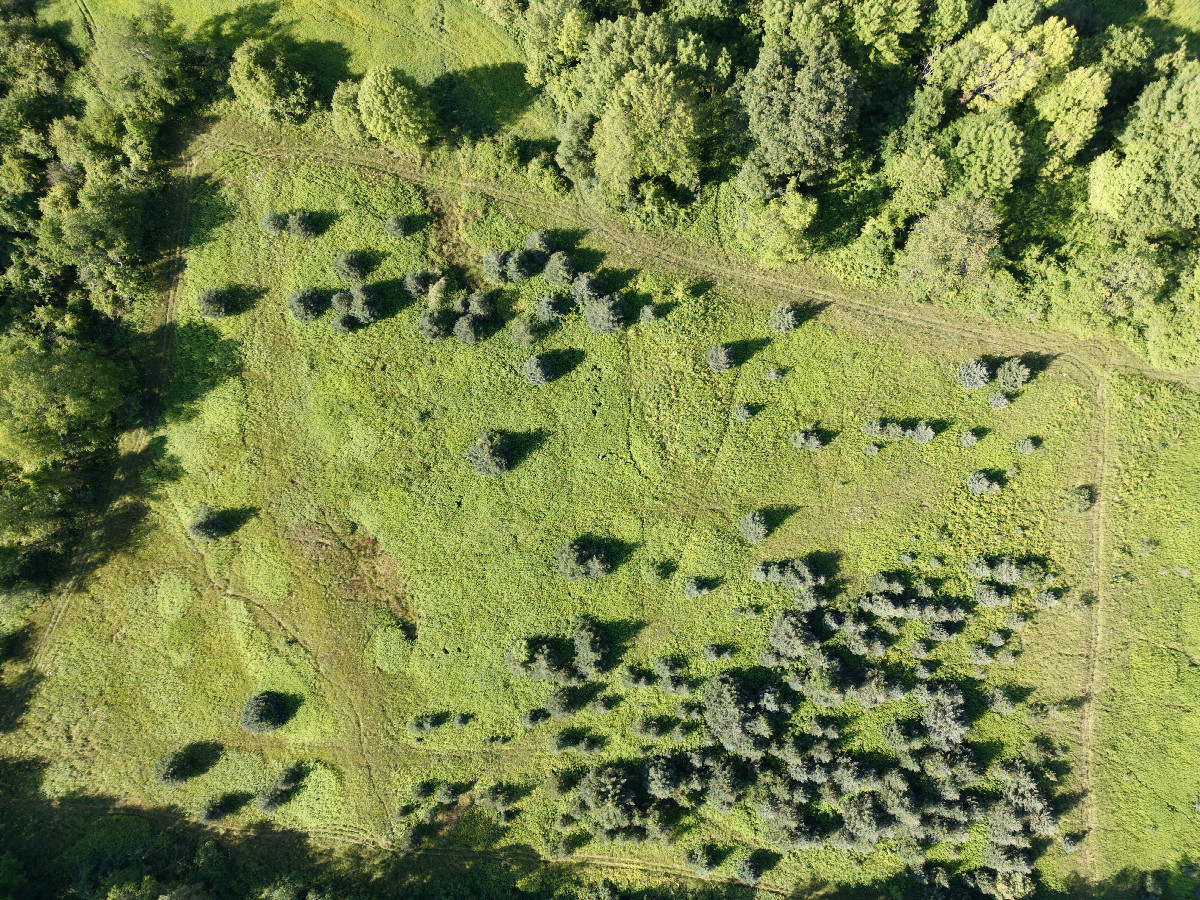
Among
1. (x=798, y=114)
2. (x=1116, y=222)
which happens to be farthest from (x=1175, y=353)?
(x=798, y=114)

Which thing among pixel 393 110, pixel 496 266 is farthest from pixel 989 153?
pixel 393 110

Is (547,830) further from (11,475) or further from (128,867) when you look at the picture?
(11,475)

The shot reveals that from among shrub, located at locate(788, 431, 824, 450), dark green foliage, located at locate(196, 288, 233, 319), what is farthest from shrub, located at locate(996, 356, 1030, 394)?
dark green foliage, located at locate(196, 288, 233, 319)

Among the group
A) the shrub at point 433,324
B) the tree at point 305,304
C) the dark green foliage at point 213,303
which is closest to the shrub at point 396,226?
the shrub at point 433,324

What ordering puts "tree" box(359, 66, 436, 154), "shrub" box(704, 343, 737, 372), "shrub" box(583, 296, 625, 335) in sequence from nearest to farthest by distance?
"tree" box(359, 66, 436, 154), "shrub" box(583, 296, 625, 335), "shrub" box(704, 343, 737, 372)

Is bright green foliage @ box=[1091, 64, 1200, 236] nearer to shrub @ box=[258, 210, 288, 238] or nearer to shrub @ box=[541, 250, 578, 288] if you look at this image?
shrub @ box=[541, 250, 578, 288]
